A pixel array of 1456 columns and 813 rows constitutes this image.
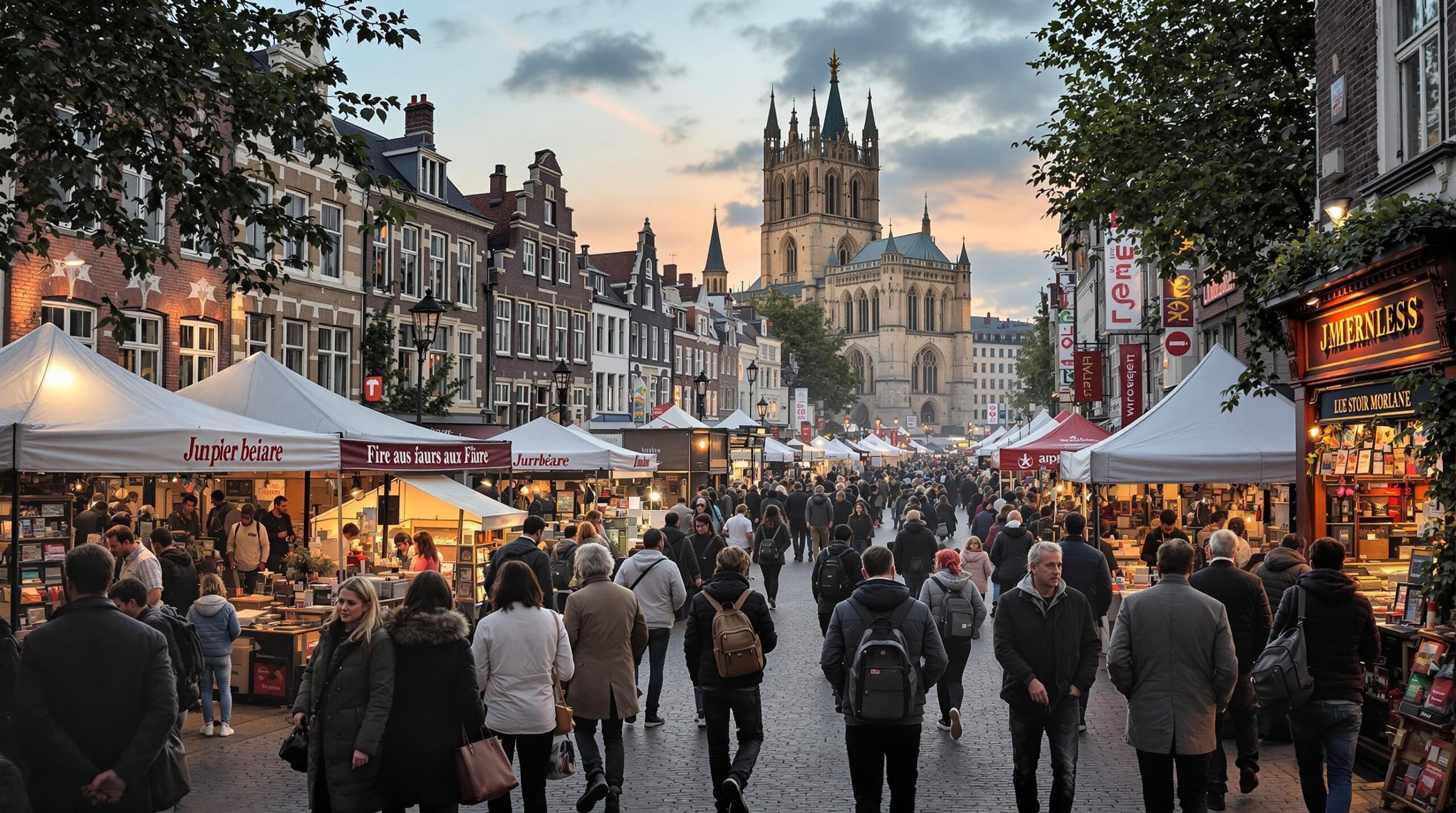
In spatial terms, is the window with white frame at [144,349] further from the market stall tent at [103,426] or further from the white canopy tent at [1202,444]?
the white canopy tent at [1202,444]

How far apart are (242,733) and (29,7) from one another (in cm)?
587

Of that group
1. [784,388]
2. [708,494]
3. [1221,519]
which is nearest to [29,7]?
[1221,519]

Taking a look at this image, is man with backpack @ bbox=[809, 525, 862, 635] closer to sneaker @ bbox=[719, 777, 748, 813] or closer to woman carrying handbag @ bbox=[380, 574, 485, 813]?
sneaker @ bbox=[719, 777, 748, 813]

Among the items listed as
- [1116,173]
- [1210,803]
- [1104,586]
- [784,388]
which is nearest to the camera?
[1210,803]

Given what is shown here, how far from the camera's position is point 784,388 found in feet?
298

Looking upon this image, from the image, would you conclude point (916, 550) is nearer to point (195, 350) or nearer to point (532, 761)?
point (532, 761)

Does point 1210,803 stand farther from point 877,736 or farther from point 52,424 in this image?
point 52,424

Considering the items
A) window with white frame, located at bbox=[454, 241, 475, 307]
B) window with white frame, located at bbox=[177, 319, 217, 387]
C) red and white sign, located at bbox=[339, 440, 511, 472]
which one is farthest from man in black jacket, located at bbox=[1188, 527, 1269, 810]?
window with white frame, located at bbox=[454, 241, 475, 307]

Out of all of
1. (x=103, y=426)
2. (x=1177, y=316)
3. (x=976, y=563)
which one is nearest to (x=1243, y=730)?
(x=976, y=563)

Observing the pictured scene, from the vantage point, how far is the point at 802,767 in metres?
8.97

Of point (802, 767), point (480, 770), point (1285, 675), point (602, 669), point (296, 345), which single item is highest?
point (296, 345)

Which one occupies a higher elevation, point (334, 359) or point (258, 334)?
point (258, 334)

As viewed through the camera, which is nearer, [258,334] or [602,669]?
[602,669]

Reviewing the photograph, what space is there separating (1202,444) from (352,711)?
10569 millimetres
